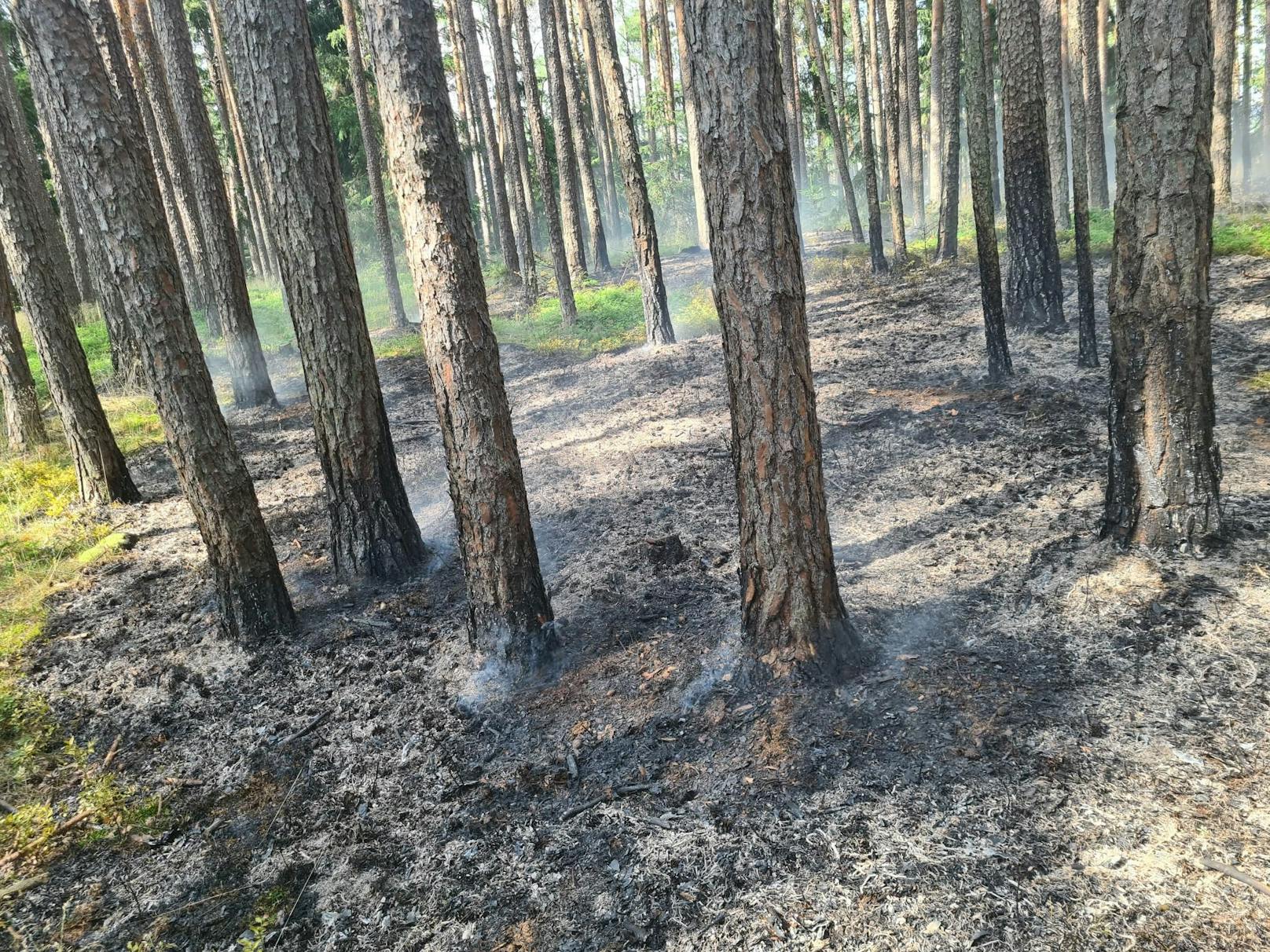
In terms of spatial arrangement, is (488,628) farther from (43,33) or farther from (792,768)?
(43,33)

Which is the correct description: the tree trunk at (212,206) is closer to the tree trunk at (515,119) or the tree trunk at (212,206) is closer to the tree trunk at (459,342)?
the tree trunk at (459,342)

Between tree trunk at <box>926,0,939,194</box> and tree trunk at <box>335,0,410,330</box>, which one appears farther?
tree trunk at <box>926,0,939,194</box>

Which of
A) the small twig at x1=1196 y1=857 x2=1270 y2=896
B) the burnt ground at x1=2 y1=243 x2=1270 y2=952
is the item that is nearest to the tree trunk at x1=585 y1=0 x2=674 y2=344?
the burnt ground at x1=2 y1=243 x2=1270 y2=952

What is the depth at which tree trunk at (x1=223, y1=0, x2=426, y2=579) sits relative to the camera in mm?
5297

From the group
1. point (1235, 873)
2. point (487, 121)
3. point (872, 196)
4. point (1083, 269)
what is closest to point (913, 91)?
point (872, 196)

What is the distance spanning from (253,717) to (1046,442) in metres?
6.57

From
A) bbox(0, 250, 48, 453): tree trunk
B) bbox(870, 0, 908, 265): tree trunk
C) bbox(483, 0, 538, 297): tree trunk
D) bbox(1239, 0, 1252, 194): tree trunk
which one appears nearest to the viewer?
bbox(0, 250, 48, 453): tree trunk

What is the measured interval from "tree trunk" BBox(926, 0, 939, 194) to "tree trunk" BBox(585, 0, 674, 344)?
562 cm

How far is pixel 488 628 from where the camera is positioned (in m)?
4.82

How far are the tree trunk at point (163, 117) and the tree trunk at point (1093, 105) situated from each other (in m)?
15.9

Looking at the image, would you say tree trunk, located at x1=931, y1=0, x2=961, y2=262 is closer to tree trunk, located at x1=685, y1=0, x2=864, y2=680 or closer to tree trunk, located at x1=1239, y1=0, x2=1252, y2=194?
tree trunk, located at x1=685, y1=0, x2=864, y2=680

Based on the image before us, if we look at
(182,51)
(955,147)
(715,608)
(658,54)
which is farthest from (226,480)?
(658,54)

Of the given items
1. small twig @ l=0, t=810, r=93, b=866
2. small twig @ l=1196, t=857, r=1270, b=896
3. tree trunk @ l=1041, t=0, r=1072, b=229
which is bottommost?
small twig @ l=1196, t=857, r=1270, b=896

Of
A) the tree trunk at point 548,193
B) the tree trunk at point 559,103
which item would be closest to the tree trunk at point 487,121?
the tree trunk at point 559,103
